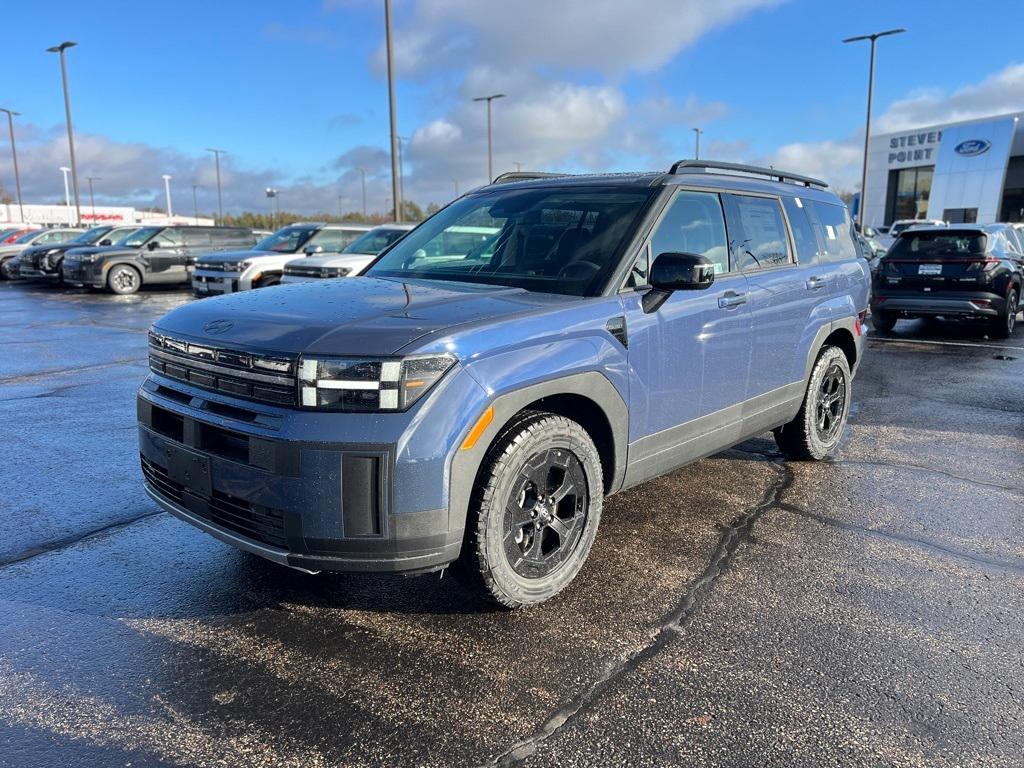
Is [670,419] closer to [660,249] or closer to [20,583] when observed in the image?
[660,249]

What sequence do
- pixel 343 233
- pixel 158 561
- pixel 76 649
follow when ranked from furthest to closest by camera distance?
pixel 343 233
pixel 158 561
pixel 76 649

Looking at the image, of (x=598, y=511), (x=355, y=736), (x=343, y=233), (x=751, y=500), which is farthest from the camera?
(x=343, y=233)

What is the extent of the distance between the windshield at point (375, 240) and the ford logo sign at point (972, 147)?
143ft

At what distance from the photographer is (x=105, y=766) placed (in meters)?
2.36

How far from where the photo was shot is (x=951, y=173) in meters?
46.3

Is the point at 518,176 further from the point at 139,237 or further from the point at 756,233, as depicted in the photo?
the point at 139,237

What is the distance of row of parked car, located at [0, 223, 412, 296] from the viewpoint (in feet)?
45.9

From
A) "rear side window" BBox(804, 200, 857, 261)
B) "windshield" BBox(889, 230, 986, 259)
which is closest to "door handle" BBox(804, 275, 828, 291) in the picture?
"rear side window" BBox(804, 200, 857, 261)

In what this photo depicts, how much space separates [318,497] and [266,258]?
42.9 feet

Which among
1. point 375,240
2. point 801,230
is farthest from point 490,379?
point 375,240

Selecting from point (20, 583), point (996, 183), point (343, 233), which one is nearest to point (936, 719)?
point (20, 583)

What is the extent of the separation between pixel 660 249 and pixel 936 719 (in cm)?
235

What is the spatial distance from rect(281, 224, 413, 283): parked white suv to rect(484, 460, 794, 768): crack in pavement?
823 cm

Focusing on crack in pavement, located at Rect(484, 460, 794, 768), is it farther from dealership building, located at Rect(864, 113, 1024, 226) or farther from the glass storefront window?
the glass storefront window
